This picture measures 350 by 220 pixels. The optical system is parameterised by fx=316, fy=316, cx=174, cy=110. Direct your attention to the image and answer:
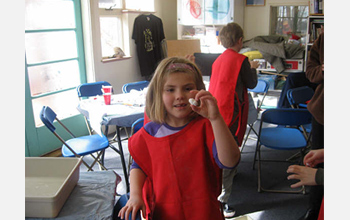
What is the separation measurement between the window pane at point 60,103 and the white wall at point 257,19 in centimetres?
339

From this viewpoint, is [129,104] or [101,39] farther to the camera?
[101,39]

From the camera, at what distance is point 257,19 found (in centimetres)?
572

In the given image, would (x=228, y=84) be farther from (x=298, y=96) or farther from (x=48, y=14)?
(x=48, y=14)

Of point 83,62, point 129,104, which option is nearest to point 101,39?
point 83,62

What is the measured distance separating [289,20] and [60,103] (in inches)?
159

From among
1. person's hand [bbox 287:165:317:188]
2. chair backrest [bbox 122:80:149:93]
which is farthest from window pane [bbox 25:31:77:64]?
person's hand [bbox 287:165:317:188]

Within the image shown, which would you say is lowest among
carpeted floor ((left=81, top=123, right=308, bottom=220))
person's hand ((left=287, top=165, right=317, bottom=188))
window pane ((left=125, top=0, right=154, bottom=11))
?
carpeted floor ((left=81, top=123, right=308, bottom=220))

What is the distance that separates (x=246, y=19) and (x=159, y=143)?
5.08m

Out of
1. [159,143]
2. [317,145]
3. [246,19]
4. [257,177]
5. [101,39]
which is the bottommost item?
[257,177]

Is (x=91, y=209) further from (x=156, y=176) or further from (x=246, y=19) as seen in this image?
(x=246, y=19)

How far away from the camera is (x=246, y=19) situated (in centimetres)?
581

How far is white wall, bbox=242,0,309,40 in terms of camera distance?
559cm

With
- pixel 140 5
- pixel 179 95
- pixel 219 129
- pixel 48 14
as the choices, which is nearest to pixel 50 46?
pixel 48 14

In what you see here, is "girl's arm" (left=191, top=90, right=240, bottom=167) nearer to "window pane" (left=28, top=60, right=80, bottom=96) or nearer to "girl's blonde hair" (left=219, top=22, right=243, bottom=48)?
"girl's blonde hair" (left=219, top=22, right=243, bottom=48)
